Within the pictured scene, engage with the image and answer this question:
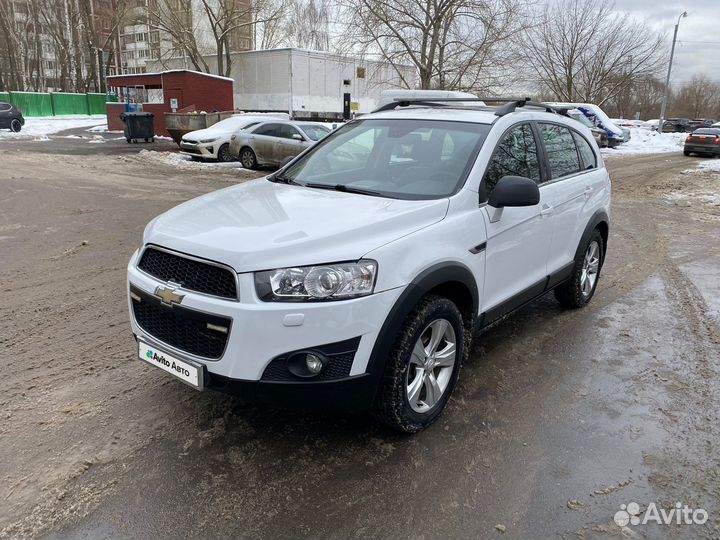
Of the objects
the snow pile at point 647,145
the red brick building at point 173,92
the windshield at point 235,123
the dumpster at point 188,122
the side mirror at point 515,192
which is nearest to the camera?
the side mirror at point 515,192

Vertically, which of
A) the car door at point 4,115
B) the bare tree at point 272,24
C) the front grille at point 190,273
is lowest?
the front grille at point 190,273

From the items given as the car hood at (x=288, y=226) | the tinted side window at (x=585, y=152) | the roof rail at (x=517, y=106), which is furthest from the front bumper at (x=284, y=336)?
the tinted side window at (x=585, y=152)

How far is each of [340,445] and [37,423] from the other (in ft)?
5.84

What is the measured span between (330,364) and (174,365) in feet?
2.88

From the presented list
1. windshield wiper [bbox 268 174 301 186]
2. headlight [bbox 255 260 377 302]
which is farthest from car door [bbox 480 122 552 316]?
windshield wiper [bbox 268 174 301 186]

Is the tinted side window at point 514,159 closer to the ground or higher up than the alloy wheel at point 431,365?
higher up

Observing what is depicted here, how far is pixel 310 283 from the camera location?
2629 millimetres

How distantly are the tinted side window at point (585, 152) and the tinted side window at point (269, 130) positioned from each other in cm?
1186

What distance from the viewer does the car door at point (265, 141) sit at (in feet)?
51.8

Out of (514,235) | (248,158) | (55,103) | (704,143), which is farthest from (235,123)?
(55,103)

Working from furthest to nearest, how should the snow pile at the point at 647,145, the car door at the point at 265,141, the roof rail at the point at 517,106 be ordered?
the snow pile at the point at 647,145, the car door at the point at 265,141, the roof rail at the point at 517,106

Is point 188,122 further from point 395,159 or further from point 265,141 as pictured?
point 395,159

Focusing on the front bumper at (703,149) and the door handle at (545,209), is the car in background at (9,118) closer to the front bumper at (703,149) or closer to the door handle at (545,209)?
the door handle at (545,209)

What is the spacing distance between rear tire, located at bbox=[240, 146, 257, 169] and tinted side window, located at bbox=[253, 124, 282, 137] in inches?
23.0
